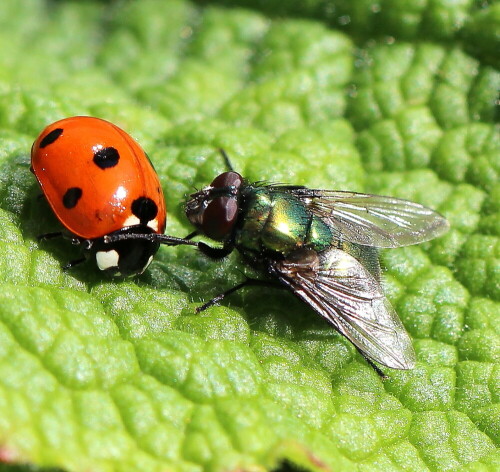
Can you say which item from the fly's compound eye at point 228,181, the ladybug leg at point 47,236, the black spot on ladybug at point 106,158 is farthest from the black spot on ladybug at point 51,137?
the fly's compound eye at point 228,181

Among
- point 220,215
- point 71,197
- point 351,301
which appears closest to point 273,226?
point 220,215

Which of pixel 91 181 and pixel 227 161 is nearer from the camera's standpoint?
pixel 91 181

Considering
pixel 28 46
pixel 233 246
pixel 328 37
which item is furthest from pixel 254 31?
pixel 233 246

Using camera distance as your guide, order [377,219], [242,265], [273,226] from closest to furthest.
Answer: [273,226]
[242,265]
[377,219]

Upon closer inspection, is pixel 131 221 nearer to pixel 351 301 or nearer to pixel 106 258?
pixel 106 258

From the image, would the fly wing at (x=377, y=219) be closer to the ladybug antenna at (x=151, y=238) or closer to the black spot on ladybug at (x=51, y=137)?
the ladybug antenna at (x=151, y=238)

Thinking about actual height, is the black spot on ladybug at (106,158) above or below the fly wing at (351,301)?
above
